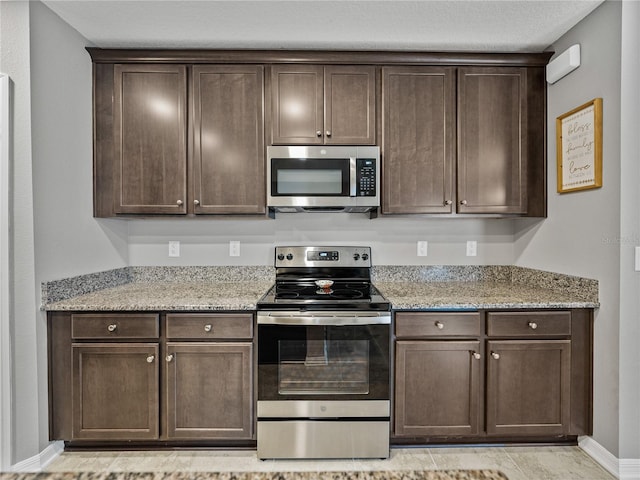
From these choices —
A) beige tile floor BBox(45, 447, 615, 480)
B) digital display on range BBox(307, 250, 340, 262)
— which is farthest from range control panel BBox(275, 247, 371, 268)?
beige tile floor BBox(45, 447, 615, 480)

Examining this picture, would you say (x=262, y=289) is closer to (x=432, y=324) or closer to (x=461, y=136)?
(x=432, y=324)

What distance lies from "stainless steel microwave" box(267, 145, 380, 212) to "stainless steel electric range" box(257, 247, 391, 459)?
2.15 feet

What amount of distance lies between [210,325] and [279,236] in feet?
3.05

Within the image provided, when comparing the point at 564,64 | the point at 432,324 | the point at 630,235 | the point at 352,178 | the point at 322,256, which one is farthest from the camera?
the point at 322,256

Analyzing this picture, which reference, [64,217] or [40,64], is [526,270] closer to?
[64,217]

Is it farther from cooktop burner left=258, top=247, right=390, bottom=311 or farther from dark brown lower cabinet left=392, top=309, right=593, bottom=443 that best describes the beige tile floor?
cooktop burner left=258, top=247, right=390, bottom=311

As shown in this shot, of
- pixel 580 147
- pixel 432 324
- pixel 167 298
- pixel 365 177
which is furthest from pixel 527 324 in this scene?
pixel 167 298

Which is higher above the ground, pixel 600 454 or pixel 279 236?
pixel 279 236

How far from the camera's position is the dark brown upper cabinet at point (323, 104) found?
2350 millimetres

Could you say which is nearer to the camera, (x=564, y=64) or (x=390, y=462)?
(x=390, y=462)

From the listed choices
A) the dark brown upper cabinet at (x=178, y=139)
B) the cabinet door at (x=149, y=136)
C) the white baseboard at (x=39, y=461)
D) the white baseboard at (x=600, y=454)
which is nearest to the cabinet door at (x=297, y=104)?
the dark brown upper cabinet at (x=178, y=139)

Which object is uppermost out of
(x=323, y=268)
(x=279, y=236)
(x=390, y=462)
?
(x=279, y=236)

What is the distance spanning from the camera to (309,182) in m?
2.32

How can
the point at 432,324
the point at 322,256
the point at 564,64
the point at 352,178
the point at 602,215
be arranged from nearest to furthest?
the point at 602,215 < the point at 432,324 < the point at 564,64 < the point at 352,178 < the point at 322,256
